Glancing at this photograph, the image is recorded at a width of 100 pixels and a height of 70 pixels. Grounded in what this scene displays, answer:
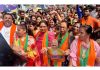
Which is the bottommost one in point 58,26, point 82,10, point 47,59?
point 47,59

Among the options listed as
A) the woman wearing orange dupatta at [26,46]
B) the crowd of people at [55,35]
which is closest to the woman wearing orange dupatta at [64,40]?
the crowd of people at [55,35]

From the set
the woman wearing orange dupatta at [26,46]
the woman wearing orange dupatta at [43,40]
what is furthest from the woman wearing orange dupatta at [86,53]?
the woman wearing orange dupatta at [26,46]

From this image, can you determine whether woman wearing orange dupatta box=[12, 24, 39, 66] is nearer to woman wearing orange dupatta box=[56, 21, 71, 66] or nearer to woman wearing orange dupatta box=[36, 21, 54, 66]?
woman wearing orange dupatta box=[36, 21, 54, 66]

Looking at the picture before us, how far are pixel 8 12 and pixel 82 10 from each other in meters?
0.60

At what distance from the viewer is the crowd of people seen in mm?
2021

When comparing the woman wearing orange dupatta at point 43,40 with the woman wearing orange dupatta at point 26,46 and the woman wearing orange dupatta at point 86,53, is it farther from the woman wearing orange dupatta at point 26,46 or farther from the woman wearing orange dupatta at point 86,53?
the woman wearing orange dupatta at point 86,53

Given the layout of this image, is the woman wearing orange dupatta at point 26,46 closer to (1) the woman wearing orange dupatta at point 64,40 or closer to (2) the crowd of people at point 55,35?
(2) the crowd of people at point 55,35

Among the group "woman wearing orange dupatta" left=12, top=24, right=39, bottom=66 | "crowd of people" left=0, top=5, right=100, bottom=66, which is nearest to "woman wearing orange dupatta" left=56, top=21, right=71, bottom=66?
"crowd of people" left=0, top=5, right=100, bottom=66

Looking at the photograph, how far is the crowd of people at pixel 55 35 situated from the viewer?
2021 millimetres

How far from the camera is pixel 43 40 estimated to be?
2029mm

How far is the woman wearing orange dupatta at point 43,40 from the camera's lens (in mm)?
2021
